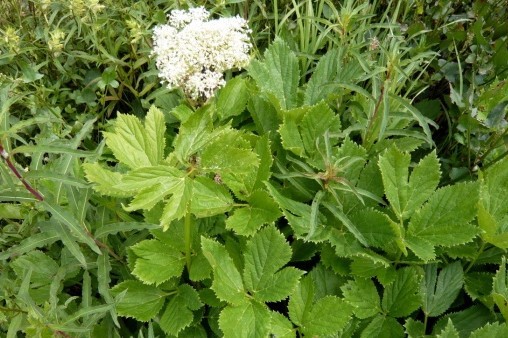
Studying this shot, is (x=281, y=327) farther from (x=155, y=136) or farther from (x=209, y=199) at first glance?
(x=155, y=136)

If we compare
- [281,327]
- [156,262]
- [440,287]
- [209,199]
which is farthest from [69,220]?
[440,287]

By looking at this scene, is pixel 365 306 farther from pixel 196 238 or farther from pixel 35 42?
pixel 35 42

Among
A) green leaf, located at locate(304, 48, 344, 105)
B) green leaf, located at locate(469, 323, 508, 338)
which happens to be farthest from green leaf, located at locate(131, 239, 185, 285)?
green leaf, located at locate(469, 323, 508, 338)

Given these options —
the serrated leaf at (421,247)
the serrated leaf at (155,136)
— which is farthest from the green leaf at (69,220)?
the serrated leaf at (421,247)

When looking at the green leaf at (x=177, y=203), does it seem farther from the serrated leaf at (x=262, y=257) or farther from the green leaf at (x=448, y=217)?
the green leaf at (x=448, y=217)

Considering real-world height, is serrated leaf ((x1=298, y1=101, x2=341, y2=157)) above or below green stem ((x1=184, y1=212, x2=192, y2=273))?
above

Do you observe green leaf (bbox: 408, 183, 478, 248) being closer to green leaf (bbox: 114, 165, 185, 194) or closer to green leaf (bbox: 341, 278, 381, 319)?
green leaf (bbox: 341, 278, 381, 319)

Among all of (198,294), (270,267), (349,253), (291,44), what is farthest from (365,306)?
(291,44)

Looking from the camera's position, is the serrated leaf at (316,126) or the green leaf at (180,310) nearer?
the green leaf at (180,310)
